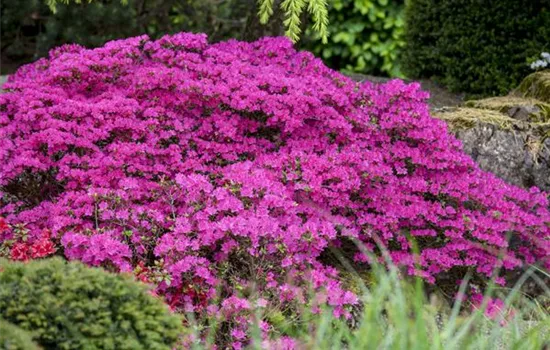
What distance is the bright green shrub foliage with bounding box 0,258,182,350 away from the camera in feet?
7.88

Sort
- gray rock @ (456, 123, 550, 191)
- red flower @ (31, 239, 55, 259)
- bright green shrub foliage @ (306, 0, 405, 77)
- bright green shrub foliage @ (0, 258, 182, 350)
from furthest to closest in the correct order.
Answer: bright green shrub foliage @ (306, 0, 405, 77), gray rock @ (456, 123, 550, 191), red flower @ (31, 239, 55, 259), bright green shrub foliage @ (0, 258, 182, 350)

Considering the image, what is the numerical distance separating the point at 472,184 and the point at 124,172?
1.89 metres

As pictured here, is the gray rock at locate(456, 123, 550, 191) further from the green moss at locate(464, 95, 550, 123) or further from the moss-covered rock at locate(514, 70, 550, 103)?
the moss-covered rock at locate(514, 70, 550, 103)

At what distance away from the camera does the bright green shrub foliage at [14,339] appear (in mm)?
2234

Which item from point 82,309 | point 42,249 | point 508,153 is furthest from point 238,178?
point 508,153

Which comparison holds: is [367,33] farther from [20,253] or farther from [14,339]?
[14,339]

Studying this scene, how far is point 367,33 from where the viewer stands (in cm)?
974

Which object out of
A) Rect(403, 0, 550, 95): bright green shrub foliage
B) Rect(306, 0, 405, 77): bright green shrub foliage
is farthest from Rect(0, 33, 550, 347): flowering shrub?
Rect(306, 0, 405, 77): bright green shrub foliage

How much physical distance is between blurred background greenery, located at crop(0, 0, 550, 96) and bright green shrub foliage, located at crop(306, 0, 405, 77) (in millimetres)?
12

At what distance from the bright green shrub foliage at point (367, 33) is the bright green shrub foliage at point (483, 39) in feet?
6.42

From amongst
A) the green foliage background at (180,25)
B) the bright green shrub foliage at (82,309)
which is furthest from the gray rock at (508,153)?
the green foliage background at (180,25)

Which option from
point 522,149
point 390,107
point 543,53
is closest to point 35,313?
point 390,107

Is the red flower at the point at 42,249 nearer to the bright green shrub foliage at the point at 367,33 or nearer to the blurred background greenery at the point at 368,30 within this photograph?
the blurred background greenery at the point at 368,30

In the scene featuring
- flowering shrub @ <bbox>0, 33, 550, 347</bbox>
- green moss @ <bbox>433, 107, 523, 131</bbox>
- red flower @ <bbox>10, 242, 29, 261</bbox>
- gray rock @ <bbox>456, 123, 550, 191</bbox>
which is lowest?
red flower @ <bbox>10, 242, 29, 261</bbox>
